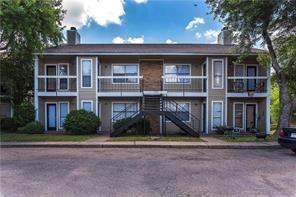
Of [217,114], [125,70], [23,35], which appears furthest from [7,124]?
[217,114]

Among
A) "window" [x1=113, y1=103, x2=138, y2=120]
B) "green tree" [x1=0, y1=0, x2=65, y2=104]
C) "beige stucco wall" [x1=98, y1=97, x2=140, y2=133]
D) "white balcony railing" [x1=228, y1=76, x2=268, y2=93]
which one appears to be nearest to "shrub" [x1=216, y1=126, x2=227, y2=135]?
"white balcony railing" [x1=228, y1=76, x2=268, y2=93]

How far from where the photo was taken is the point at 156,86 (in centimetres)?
2830

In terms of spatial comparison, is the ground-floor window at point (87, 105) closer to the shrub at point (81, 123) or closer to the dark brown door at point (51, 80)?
the shrub at point (81, 123)

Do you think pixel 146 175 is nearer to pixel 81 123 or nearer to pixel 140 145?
pixel 140 145

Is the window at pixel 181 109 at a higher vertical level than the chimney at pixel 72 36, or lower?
lower

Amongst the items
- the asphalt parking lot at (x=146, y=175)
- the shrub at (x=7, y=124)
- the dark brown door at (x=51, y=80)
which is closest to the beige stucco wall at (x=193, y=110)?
the dark brown door at (x=51, y=80)

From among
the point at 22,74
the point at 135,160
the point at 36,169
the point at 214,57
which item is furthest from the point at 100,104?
the point at 36,169

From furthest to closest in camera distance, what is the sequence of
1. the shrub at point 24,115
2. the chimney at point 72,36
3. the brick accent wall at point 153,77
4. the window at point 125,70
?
the chimney at point 72,36 → the window at point 125,70 → the brick accent wall at point 153,77 → the shrub at point 24,115

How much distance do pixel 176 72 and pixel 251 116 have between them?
6.24m

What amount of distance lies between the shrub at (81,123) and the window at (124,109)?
10.9ft

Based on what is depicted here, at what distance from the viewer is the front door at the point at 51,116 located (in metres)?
28.9

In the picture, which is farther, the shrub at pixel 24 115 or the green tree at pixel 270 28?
the shrub at pixel 24 115

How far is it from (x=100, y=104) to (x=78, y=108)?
199 centimetres

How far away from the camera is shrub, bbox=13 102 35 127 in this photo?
26422 millimetres
